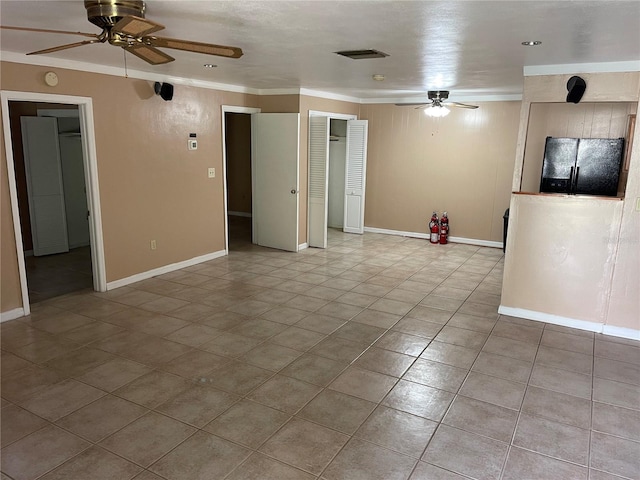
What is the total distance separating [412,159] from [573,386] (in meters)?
5.23

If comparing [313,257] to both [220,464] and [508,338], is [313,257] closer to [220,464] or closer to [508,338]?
[508,338]

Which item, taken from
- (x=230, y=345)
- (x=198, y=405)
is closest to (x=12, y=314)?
(x=230, y=345)

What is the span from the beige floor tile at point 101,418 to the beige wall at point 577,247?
138 inches

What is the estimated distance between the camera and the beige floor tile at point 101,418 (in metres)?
2.62

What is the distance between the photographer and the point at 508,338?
3959 millimetres

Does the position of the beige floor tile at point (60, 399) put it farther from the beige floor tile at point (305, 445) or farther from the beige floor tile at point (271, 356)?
the beige floor tile at point (305, 445)

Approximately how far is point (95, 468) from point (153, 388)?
772mm

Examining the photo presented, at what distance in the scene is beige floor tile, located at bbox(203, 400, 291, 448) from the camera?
2578 mm

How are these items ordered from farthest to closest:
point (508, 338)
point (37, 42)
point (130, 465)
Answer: point (508, 338) < point (37, 42) < point (130, 465)

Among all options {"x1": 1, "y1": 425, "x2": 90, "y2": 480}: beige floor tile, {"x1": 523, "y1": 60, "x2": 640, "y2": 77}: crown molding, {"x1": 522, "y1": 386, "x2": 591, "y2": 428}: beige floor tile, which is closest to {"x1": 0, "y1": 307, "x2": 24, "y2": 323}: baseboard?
{"x1": 1, "y1": 425, "x2": 90, "y2": 480}: beige floor tile

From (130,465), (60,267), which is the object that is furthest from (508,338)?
(60,267)

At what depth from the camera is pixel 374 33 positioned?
3.00 metres

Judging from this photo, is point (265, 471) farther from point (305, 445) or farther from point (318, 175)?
point (318, 175)

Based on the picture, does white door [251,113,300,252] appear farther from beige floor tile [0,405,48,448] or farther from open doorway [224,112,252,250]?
beige floor tile [0,405,48,448]
